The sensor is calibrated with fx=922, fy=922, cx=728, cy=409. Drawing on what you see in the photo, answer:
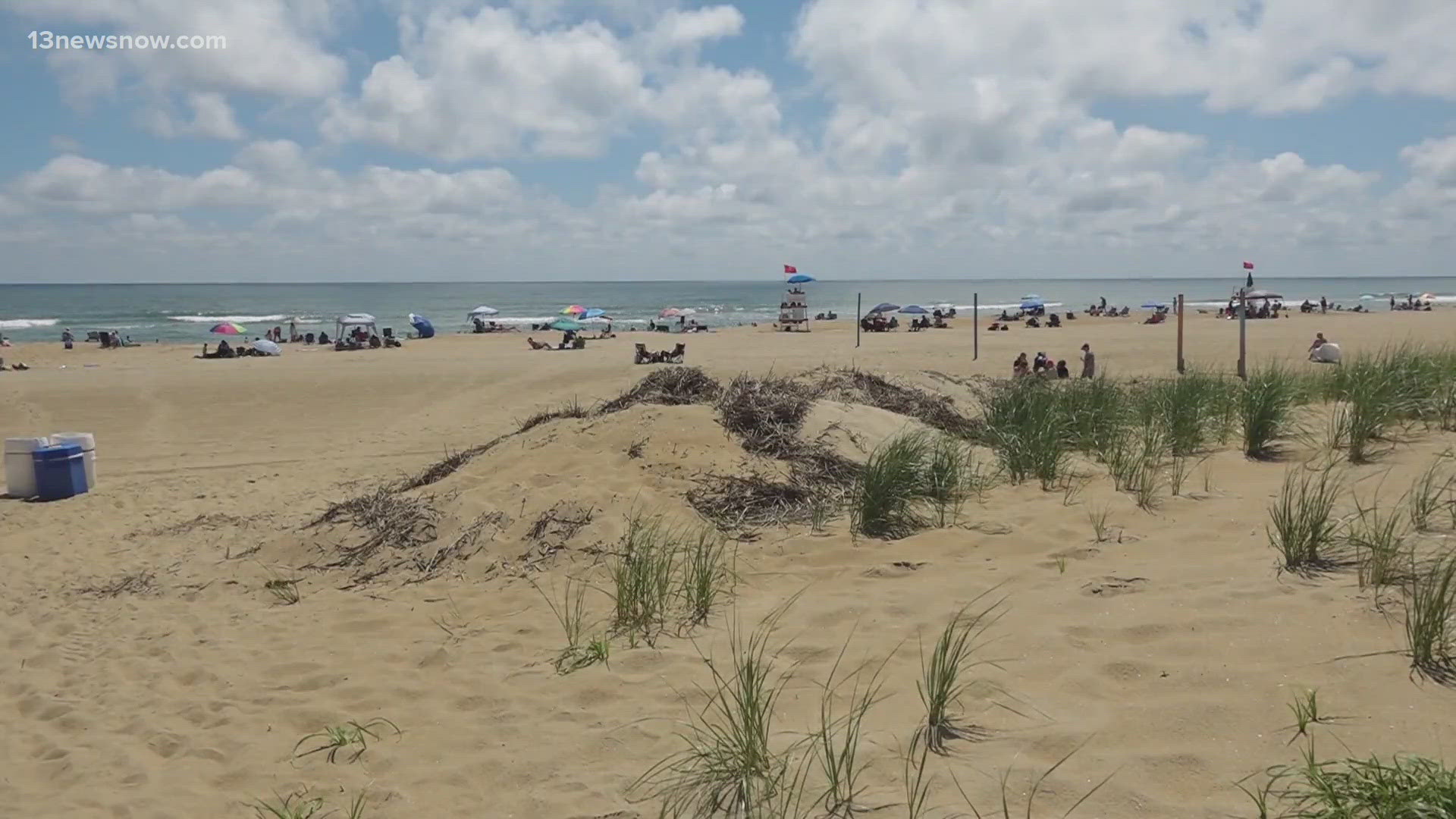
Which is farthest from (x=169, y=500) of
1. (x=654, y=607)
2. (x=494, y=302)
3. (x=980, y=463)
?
(x=494, y=302)

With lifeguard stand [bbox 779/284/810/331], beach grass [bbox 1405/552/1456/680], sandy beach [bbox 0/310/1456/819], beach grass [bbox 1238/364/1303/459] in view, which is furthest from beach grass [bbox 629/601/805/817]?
lifeguard stand [bbox 779/284/810/331]

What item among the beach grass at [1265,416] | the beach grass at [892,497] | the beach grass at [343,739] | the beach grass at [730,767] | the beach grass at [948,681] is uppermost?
the beach grass at [1265,416]

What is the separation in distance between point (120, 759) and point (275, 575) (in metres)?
2.72

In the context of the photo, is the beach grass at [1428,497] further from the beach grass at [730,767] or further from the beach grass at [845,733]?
the beach grass at [730,767]

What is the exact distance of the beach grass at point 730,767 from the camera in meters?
2.91

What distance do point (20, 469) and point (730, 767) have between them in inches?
378

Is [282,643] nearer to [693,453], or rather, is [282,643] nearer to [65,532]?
[693,453]

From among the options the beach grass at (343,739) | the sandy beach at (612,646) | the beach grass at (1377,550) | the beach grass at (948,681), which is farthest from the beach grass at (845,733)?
the beach grass at (1377,550)

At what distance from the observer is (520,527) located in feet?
20.9

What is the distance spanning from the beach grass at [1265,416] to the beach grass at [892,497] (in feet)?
9.10

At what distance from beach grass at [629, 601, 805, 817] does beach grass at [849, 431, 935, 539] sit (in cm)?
246

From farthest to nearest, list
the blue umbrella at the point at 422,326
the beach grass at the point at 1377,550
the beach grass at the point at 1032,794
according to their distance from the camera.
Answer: the blue umbrella at the point at 422,326 < the beach grass at the point at 1377,550 < the beach grass at the point at 1032,794

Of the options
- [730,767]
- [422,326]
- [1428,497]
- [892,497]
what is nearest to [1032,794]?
[730,767]

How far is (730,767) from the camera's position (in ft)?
10.0
